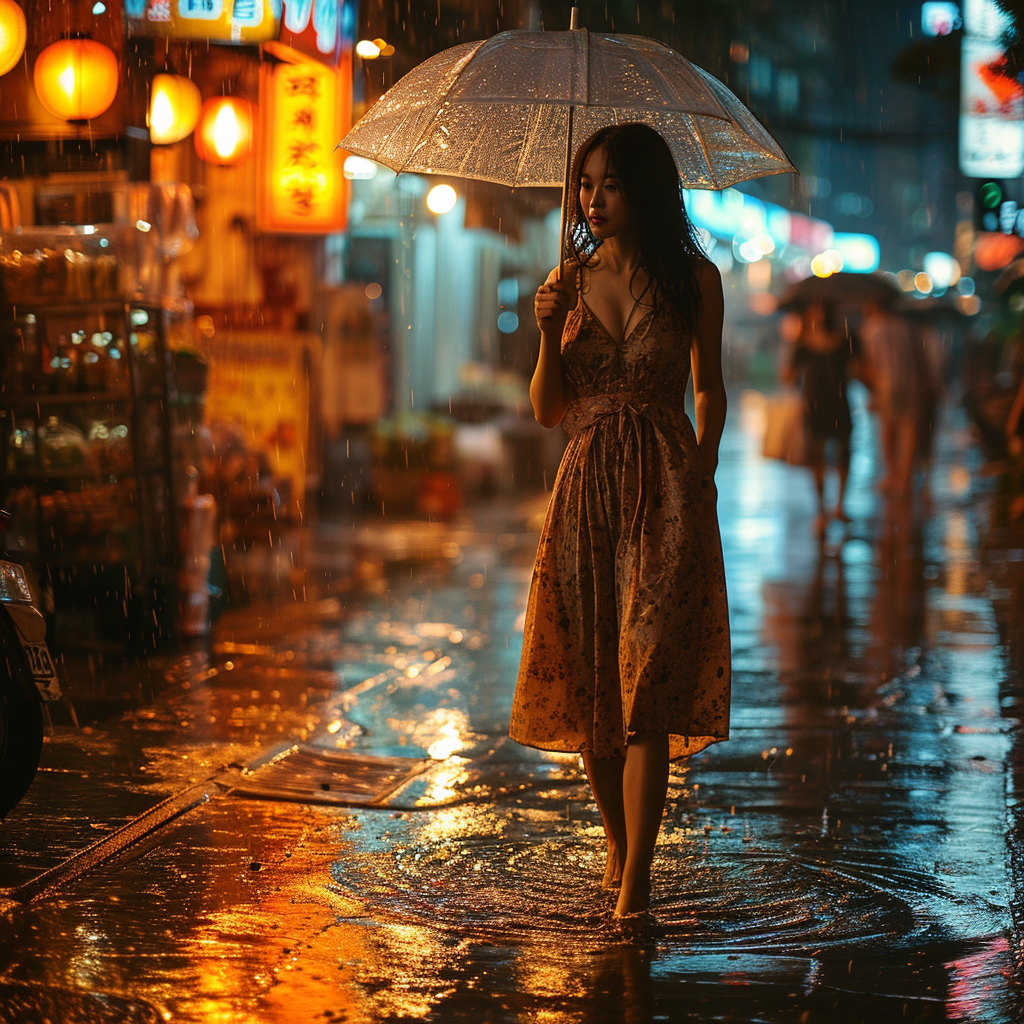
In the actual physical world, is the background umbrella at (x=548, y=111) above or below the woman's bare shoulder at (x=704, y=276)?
above

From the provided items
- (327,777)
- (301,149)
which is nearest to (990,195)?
(301,149)

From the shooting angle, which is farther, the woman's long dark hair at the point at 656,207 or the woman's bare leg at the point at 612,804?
the woman's bare leg at the point at 612,804

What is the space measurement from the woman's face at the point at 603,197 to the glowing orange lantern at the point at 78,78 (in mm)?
4343

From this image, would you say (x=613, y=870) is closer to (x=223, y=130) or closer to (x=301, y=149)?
(x=223, y=130)

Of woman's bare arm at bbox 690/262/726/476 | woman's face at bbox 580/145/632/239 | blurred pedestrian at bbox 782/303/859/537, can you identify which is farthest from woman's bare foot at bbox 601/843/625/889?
blurred pedestrian at bbox 782/303/859/537

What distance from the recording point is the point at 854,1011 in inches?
137

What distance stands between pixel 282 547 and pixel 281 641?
383cm

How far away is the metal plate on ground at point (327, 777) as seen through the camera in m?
5.47

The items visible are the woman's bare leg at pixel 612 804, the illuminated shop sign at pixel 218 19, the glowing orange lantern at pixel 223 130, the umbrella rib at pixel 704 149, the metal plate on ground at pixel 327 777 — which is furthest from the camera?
Result: the glowing orange lantern at pixel 223 130

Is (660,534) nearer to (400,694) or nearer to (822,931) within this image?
(822,931)

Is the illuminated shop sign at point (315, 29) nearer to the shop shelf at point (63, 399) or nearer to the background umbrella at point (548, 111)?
the shop shelf at point (63, 399)

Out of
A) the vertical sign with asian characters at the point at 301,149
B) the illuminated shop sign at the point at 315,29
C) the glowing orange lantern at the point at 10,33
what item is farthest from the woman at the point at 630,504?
the vertical sign with asian characters at the point at 301,149

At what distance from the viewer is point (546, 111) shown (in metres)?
4.95

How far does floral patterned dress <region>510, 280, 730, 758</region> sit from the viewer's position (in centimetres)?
412
